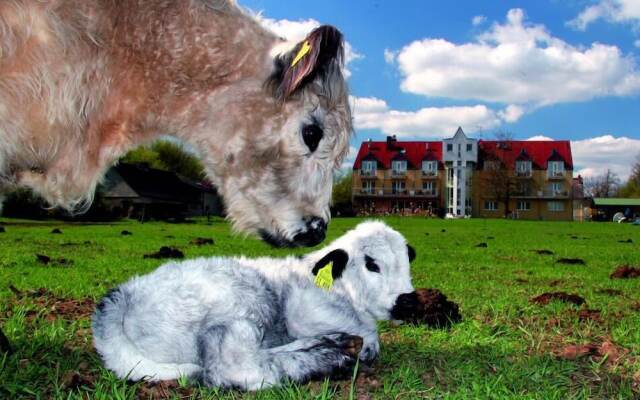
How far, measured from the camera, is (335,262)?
212 inches

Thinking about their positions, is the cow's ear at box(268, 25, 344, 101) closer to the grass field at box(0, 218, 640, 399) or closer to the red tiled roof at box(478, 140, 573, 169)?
the grass field at box(0, 218, 640, 399)

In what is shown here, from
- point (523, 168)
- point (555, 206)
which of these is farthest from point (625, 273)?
point (555, 206)

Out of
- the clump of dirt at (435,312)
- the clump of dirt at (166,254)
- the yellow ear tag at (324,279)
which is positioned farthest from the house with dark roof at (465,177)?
the yellow ear tag at (324,279)

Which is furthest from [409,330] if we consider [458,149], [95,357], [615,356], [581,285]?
[458,149]

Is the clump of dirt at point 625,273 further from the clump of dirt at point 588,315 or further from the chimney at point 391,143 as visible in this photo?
the chimney at point 391,143

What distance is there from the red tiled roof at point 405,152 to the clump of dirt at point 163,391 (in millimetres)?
82938

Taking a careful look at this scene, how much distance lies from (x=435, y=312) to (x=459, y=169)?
81626 mm

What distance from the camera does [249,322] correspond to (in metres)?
4.30

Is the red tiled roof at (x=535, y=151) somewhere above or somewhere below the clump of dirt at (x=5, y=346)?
above

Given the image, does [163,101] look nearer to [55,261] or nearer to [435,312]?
[435,312]

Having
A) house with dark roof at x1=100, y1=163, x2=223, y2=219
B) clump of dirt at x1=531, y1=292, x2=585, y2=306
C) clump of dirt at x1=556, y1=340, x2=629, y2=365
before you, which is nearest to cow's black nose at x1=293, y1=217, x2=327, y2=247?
clump of dirt at x1=556, y1=340, x2=629, y2=365

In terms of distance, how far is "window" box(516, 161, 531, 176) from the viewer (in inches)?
3334

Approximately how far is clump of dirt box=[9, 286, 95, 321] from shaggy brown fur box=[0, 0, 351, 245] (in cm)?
270

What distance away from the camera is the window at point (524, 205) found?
3401 inches
